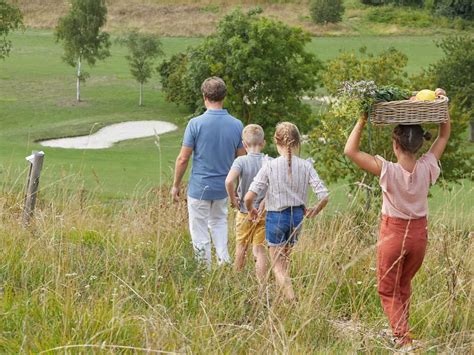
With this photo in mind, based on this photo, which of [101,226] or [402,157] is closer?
[402,157]

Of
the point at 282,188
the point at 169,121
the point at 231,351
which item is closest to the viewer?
the point at 231,351

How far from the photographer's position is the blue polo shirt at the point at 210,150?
7.98 metres

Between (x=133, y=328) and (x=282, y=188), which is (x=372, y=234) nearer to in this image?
(x=282, y=188)

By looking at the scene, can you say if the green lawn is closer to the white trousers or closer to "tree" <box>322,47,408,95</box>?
"tree" <box>322,47,408,95</box>

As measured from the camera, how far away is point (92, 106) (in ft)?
155

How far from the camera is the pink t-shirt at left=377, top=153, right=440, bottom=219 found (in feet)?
19.1

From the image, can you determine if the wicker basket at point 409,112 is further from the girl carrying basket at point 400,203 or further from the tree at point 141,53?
the tree at point 141,53

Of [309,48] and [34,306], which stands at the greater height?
[34,306]

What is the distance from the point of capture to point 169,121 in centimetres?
4391

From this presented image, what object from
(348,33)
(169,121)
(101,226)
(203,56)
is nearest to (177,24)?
(348,33)

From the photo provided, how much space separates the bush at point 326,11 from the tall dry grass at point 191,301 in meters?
63.8

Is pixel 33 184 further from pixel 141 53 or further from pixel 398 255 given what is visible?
pixel 141 53

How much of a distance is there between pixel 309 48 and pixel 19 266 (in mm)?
57102

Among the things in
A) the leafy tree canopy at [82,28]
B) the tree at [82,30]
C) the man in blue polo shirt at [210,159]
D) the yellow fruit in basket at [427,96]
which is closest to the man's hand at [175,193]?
the man in blue polo shirt at [210,159]
